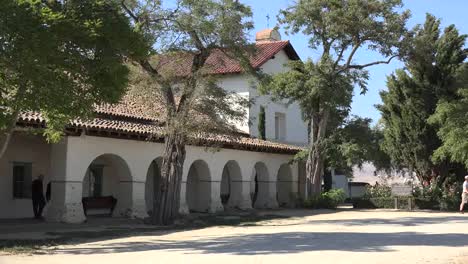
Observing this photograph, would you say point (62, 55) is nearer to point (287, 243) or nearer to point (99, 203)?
point (287, 243)

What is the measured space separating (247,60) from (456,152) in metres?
13.1

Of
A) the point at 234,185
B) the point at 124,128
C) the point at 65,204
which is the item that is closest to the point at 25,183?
the point at 65,204

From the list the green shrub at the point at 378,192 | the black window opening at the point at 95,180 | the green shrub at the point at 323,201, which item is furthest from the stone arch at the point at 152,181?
the green shrub at the point at 378,192

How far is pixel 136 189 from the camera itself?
22.6 meters

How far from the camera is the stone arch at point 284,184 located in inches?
1378

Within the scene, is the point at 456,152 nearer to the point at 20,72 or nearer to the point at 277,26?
the point at 277,26

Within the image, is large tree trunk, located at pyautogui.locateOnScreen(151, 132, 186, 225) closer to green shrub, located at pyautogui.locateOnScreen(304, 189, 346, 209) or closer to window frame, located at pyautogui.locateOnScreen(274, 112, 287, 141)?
green shrub, located at pyautogui.locateOnScreen(304, 189, 346, 209)

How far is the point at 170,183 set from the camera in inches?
793

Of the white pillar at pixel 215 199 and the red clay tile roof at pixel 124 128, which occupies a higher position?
the red clay tile roof at pixel 124 128

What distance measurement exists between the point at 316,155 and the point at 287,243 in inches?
724

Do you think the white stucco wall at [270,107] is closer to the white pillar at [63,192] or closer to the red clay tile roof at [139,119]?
the red clay tile roof at [139,119]

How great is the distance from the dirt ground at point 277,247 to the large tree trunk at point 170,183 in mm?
2155

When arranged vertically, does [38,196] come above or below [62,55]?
below

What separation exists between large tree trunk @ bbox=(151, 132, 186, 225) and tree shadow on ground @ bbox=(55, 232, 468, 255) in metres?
4.63
